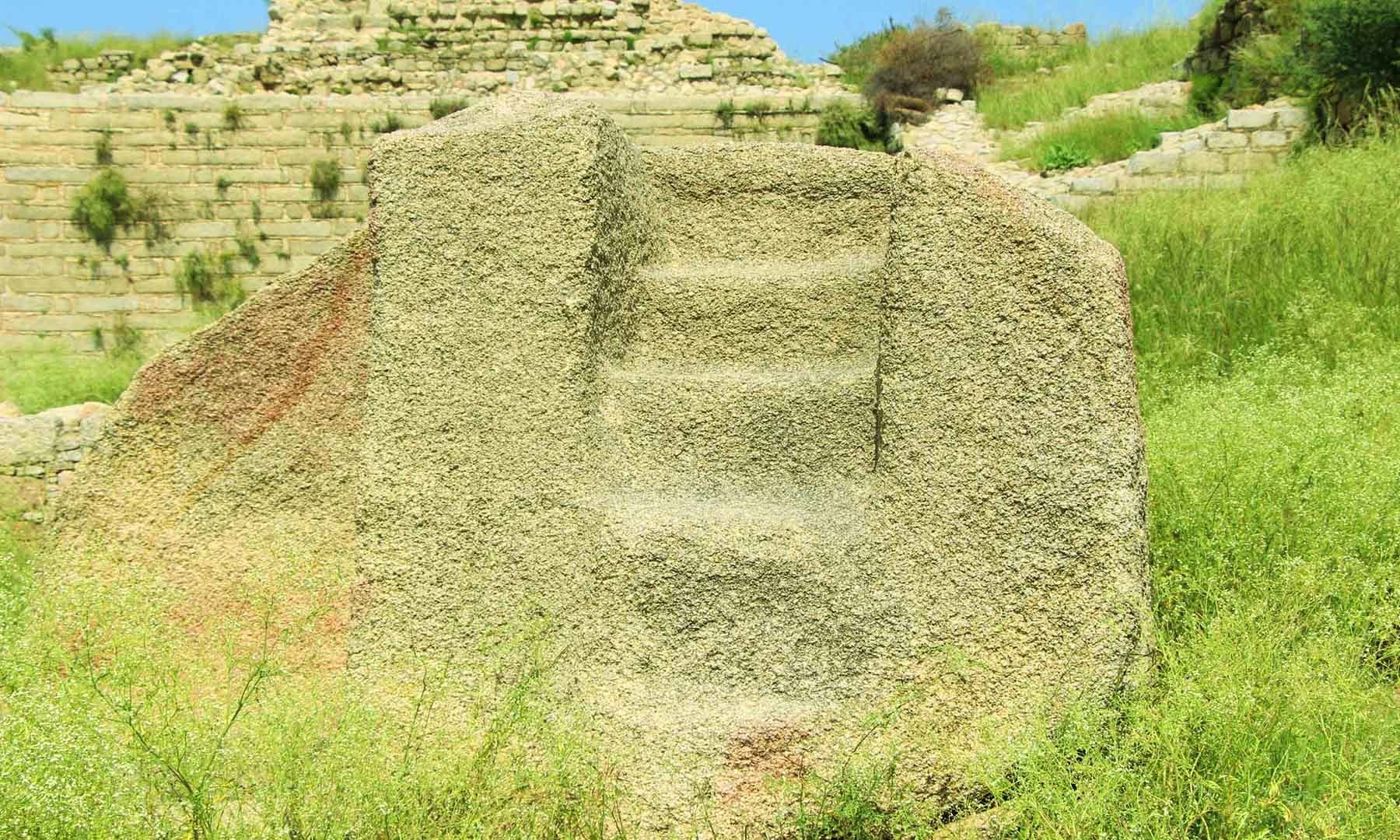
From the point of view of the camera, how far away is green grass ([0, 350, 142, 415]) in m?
9.34

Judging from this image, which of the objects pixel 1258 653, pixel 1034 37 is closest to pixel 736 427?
pixel 1258 653

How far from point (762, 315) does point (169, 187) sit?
452 inches

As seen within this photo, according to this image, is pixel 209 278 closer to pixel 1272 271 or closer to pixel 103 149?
pixel 103 149

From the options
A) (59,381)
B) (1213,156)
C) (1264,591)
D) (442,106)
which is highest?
(442,106)

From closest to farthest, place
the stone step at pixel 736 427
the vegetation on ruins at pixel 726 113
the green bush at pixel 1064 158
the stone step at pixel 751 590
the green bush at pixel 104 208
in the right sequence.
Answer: the stone step at pixel 751 590 → the stone step at pixel 736 427 → the green bush at pixel 1064 158 → the green bush at pixel 104 208 → the vegetation on ruins at pixel 726 113

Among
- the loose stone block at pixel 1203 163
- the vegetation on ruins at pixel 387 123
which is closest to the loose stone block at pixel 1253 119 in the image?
the loose stone block at pixel 1203 163

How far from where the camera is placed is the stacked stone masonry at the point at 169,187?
1255cm

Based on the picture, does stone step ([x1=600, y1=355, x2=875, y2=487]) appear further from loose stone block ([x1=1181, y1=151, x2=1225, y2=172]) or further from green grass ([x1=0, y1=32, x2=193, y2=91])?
green grass ([x1=0, y1=32, x2=193, y2=91])

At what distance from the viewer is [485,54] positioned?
1511cm

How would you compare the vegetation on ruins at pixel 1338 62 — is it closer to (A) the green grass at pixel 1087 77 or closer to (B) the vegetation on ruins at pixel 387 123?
(A) the green grass at pixel 1087 77

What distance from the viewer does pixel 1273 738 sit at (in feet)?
7.03

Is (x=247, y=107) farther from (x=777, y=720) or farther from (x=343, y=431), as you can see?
(x=777, y=720)

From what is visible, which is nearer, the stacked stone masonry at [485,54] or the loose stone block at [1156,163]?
the loose stone block at [1156,163]

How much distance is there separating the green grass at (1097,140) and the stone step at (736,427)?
941 cm
